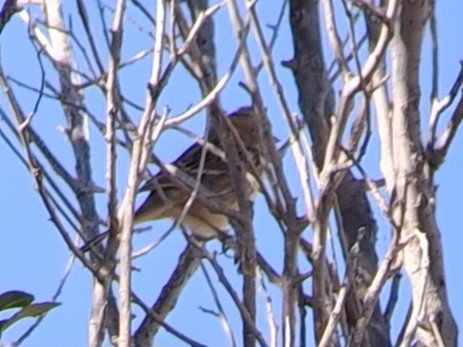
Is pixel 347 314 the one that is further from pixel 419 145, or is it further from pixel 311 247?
pixel 419 145

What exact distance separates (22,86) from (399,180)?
46.5 inches

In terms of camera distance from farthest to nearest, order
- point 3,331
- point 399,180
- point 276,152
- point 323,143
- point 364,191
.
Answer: point 364,191 → point 323,143 → point 399,180 → point 276,152 → point 3,331

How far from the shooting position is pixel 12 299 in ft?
7.97

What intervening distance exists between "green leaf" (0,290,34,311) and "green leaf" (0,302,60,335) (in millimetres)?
18

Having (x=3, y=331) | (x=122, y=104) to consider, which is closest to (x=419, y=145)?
(x=122, y=104)

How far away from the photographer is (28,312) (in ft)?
8.09

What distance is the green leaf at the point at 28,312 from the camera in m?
2.42

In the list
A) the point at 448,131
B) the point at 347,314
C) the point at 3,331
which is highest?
the point at 448,131

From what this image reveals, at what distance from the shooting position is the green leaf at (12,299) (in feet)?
7.95

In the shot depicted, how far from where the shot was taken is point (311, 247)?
2871 millimetres

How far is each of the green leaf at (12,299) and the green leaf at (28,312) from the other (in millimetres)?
18

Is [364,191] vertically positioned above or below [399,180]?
above

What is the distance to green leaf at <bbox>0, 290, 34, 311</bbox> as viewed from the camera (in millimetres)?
2424

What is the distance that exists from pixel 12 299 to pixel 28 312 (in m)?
0.05
